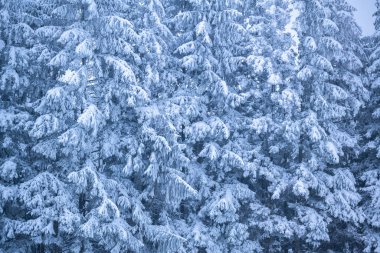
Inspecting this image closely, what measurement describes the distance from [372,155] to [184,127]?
10239 mm

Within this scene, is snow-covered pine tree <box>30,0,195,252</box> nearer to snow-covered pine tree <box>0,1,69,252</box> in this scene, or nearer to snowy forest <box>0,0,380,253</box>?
snowy forest <box>0,0,380,253</box>

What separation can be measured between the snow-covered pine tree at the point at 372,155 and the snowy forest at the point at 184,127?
9 centimetres

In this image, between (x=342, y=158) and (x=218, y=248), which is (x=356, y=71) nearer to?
(x=342, y=158)

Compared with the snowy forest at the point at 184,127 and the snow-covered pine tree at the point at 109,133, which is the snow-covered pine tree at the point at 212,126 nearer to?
the snowy forest at the point at 184,127

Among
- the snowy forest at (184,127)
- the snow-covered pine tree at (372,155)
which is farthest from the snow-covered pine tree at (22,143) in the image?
the snow-covered pine tree at (372,155)

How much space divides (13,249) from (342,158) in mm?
15750

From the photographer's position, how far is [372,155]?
67.8ft

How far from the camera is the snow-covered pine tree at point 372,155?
60.9 feet

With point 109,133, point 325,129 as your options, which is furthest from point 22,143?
point 325,129

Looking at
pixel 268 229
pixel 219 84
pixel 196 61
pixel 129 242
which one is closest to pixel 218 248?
pixel 268 229

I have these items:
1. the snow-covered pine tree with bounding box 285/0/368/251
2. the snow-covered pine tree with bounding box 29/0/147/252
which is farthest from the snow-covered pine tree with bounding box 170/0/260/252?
the snow-covered pine tree with bounding box 29/0/147/252

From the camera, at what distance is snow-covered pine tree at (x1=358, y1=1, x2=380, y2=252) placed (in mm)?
18562

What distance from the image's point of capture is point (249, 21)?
19734 mm

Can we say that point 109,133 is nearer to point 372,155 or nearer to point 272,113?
point 272,113
